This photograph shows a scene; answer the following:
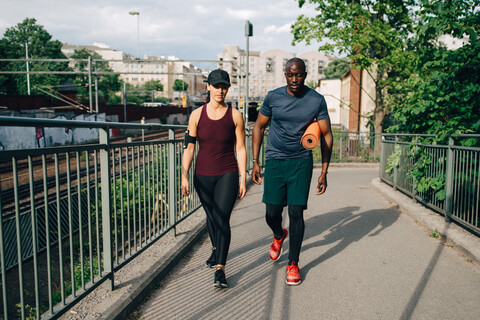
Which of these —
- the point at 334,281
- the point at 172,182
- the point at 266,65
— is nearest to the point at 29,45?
the point at 172,182

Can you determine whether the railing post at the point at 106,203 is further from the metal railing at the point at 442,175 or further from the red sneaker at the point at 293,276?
the metal railing at the point at 442,175

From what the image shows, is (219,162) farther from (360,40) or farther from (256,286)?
(360,40)

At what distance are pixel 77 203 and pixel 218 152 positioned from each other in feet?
4.35

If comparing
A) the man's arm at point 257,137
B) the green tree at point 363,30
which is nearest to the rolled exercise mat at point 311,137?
the man's arm at point 257,137

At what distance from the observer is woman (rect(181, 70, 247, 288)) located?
3816 mm

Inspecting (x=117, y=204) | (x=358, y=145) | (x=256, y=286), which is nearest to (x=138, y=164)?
(x=117, y=204)

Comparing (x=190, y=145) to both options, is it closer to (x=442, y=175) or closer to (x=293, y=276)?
(x=293, y=276)

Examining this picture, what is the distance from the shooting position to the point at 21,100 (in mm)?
32844

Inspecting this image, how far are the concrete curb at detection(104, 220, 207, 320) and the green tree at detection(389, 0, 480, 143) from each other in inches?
172

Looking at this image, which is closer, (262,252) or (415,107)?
(262,252)

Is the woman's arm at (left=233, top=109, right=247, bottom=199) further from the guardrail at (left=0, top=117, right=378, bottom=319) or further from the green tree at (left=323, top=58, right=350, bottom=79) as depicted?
the green tree at (left=323, top=58, right=350, bottom=79)

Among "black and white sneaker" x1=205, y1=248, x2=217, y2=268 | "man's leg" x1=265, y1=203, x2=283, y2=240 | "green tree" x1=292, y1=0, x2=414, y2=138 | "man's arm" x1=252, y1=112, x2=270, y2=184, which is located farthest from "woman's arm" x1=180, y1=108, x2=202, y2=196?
"green tree" x1=292, y1=0, x2=414, y2=138

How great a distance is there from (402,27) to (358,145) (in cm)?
692

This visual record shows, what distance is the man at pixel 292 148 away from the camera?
12.9 ft
